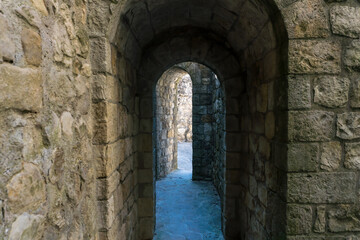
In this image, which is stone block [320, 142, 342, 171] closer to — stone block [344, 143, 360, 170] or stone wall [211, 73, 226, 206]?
stone block [344, 143, 360, 170]

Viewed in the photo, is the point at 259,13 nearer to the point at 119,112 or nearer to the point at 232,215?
the point at 119,112

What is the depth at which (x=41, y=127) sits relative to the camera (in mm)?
965

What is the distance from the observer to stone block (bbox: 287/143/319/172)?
4.80 feet

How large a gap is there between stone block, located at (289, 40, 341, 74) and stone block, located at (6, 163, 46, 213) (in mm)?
1577

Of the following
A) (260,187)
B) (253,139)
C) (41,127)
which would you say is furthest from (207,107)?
(41,127)

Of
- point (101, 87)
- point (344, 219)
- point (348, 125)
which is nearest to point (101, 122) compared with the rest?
point (101, 87)

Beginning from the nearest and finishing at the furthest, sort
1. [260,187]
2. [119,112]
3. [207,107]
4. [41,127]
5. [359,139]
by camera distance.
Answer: [41,127] < [359,139] < [119,112] < [260,187] < [207,107]

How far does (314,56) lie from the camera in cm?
145

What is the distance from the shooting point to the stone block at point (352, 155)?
1465mm

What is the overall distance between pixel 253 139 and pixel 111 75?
5.26ft

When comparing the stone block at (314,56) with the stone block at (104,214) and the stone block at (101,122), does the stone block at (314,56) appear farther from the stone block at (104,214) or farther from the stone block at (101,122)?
the stone block at (104,214)

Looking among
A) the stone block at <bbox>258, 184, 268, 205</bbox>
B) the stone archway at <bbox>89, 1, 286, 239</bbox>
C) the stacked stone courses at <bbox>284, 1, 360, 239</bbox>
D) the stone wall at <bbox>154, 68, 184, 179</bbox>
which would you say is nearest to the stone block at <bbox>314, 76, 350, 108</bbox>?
the stacked stone courses at <bbox>284, 1, 360, 239</bbox>

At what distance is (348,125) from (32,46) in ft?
6.20

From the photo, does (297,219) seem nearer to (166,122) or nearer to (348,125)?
(348,125)
